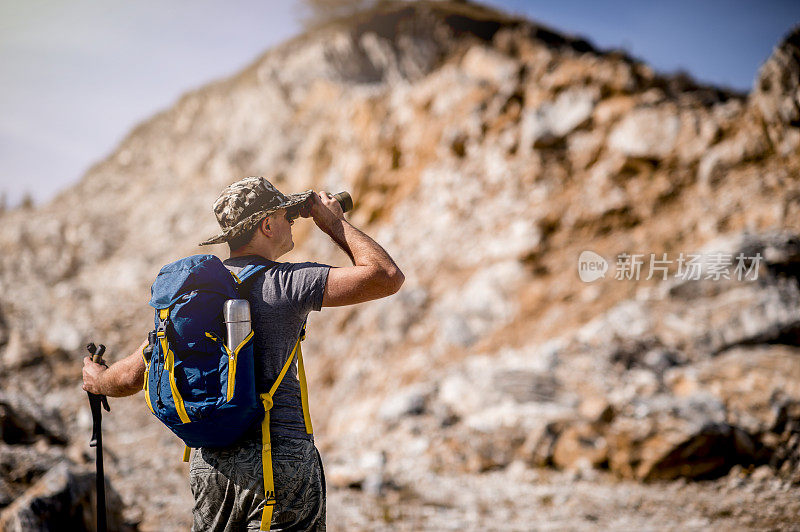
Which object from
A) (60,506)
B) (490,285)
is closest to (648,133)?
(490,285)

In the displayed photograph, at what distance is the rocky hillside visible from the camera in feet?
17.4

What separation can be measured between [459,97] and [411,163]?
2.01 m

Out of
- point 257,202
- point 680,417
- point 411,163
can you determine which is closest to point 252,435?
point 257,202

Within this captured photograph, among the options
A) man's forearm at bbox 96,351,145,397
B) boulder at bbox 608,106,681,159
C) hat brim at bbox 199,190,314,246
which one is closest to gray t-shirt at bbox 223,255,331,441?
hat brim at bbox 199,190,314,246

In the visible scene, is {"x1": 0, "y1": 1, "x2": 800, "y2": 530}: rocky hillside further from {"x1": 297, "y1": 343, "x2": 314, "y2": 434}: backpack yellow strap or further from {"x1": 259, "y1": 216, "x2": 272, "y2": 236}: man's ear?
{"x1": 259, "y1": 216, "x2": 272, "y2": 236}: man's ear

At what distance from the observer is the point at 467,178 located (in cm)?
1179

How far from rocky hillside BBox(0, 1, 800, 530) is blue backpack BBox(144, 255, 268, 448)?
2.19m

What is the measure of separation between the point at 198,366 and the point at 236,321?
0.65 feet

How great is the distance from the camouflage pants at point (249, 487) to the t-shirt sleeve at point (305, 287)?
0.52 m

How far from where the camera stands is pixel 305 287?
187 cm

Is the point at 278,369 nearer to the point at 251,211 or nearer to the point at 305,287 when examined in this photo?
the point at 305,287

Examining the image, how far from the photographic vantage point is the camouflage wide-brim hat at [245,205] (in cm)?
198

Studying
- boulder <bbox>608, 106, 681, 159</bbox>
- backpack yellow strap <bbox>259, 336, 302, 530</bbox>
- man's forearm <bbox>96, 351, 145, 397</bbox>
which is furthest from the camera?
boulder <bbox>608, 106, 681, 159</bbox>

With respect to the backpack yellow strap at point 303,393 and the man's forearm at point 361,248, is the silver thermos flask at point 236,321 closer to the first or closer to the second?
the backpack yellow strap at point 303,393
